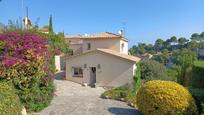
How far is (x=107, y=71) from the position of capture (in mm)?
29000

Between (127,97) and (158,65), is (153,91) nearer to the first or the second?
(127,97)

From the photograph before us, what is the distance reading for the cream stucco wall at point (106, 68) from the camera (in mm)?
28047

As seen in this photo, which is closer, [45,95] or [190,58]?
[45,95]

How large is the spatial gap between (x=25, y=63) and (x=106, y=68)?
18.7m

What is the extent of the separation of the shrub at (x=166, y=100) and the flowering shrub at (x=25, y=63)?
580cm

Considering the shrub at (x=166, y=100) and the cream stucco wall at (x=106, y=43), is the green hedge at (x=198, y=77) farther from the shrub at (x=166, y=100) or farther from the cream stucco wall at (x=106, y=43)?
the cream stucco wall at (x=106, y=43)

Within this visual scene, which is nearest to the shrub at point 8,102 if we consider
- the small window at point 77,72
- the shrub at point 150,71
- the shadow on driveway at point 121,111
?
the shadow on driveway at point 121,111

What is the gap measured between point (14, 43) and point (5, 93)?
3.13 meters

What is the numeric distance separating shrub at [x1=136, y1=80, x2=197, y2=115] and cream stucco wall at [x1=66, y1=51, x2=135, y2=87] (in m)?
16.0

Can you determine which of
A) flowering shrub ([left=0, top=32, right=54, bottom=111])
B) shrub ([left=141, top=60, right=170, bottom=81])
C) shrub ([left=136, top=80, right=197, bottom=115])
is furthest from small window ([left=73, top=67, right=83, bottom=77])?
shrub ([left=136, top=80, right=197, bottom=115])

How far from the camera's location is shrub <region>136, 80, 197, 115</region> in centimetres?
1085

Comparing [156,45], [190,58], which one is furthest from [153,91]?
[156,45]

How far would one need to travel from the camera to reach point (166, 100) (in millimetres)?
11055

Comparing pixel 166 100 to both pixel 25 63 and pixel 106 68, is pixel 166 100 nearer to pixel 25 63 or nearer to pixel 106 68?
pixel 25 63
